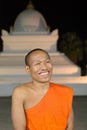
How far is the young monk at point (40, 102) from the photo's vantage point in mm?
2541

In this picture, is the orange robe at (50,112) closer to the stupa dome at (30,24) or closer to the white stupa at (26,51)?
the white stupa at (26,51)

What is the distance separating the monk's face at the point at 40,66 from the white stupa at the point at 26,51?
887 centimetres

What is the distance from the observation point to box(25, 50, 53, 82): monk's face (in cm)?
262

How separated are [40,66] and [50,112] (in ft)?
0.96

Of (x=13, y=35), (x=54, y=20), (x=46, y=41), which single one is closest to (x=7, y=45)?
(x=13, y=35)

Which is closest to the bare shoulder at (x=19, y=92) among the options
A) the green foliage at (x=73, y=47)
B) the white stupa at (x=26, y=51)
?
the white stupa at (x=26, y=51)

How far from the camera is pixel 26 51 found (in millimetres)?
14094

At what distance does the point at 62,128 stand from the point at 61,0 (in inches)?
999

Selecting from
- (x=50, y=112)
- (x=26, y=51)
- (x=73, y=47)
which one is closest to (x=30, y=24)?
(x=26, y=51)

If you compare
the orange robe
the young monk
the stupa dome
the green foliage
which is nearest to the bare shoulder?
the young monk

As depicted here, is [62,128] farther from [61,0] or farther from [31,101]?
[61,0]

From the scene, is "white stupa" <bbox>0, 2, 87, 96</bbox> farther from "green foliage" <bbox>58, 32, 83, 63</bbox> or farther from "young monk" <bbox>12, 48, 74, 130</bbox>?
"young monk" <bbox>12, 48, 74, 130</bbox>

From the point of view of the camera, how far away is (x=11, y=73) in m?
12.5

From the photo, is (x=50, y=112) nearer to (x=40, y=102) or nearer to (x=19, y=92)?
(x=40, y=102)
